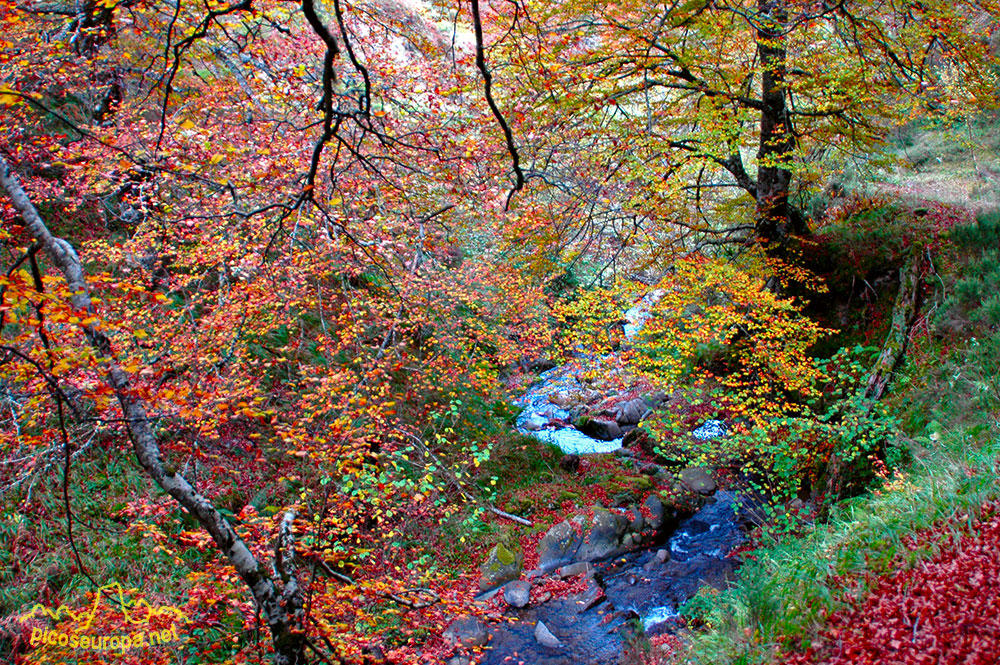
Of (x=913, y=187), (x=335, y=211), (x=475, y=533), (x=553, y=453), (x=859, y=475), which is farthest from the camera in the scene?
(x=913, y=187)

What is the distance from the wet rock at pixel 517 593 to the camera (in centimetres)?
700

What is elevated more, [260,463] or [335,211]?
[335,211]

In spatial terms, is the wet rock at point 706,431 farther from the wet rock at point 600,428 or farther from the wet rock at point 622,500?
the wet rock at point 600,428

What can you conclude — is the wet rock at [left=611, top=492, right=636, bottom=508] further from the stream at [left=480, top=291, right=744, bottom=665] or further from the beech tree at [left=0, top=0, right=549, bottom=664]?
the beech tree at [left=0, top=0, right=549, bottom=664]

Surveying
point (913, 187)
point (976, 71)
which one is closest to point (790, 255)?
point (976, 71)

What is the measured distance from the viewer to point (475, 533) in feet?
27.8

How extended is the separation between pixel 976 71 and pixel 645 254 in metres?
4.69

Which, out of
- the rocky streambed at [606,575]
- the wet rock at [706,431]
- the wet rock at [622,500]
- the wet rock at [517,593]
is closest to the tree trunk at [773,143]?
the rocky streambed at [606,575]

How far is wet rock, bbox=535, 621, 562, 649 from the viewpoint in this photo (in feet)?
20.3

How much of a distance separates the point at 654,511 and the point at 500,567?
2.96m

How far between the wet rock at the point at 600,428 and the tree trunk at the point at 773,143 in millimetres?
5654

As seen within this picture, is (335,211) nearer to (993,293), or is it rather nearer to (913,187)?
(993,293)

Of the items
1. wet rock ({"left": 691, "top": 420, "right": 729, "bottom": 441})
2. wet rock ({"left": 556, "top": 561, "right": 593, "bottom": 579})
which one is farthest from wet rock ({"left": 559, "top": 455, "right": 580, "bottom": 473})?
wet rock ({"left": 556, "top": 561, "right": 593, "bottom": 579})

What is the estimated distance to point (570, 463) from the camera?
1070 cm
